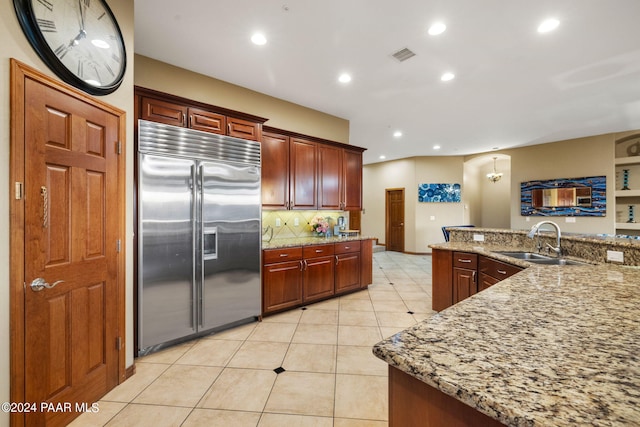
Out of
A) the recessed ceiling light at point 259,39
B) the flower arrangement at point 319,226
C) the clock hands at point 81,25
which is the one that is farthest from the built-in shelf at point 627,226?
the clock hands at point 81,25

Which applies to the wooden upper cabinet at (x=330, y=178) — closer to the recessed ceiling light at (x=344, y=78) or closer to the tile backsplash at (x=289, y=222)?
the tile backsplash at (x=289, y=222)

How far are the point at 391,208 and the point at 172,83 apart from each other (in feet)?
24.0

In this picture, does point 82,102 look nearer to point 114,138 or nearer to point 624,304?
point 114,138

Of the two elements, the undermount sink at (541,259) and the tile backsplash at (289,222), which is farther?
the tile backsplash at (289,222)

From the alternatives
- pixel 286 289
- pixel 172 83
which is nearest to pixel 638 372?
pixel 286 289

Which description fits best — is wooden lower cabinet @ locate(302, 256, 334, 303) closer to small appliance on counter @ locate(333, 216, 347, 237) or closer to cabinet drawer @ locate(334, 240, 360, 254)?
cabinet drawer @ locate(334, 240, 360, 254)

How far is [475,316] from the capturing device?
1.07 m

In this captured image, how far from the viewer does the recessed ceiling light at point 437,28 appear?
250cm

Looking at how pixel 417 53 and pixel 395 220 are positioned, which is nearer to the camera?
pixel 417 53

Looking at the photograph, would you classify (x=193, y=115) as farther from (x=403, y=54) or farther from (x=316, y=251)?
(x=403, y=54)

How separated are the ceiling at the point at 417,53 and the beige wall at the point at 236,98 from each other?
11 centimetres

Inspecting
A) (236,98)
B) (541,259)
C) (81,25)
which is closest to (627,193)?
(541,259)

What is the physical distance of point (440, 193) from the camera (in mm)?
8219

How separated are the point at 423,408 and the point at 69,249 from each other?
2.13 meters
